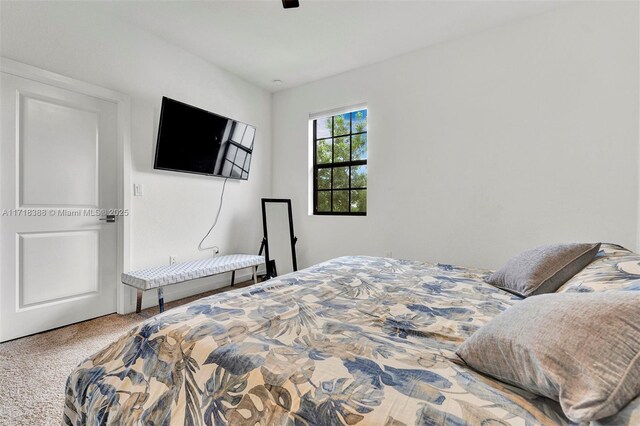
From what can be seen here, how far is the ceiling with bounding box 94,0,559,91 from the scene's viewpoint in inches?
95.9

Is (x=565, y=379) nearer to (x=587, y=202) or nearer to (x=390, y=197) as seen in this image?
(x=587, y=202)

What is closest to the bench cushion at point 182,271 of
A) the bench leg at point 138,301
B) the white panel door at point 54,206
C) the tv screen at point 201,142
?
the bench leg at point 138,301

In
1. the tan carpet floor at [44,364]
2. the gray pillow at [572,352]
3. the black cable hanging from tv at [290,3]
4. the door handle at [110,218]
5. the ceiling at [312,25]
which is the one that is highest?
the ceiling at [312,25]

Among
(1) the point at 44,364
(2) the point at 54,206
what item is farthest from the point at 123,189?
(1) the point at 44,364

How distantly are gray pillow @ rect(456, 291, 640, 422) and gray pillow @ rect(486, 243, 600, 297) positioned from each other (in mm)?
672

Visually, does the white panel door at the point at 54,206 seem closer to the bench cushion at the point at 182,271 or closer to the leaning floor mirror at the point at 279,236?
the bench cushion at the point at 182,271

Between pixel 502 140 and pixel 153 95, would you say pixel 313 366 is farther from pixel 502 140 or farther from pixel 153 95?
pixel 153 95

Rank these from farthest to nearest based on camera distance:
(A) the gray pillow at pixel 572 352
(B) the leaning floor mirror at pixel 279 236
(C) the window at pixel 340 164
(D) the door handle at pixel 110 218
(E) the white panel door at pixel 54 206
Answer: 1. (B) the leaning floor mirror at pixel 279 236
2. (C) the window at pixel 340 164
3. (D) the door handle at pixel 110 218
4. (E) the white panel door at pixel 54 206
5. (A) the gray pillow at pixel 572 352

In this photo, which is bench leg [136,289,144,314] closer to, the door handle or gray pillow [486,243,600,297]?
the door handle

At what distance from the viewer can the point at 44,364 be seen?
179 cm

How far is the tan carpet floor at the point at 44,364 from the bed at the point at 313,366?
27.3 inches

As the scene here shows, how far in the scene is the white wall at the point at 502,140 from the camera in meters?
2.24

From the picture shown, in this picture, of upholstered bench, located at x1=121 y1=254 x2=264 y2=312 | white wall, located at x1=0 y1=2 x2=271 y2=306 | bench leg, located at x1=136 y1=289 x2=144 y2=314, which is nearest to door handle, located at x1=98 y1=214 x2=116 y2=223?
white wall, located at x1=0 y1=2 x2=271 y2=306

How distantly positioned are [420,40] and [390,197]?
5.26 feet
